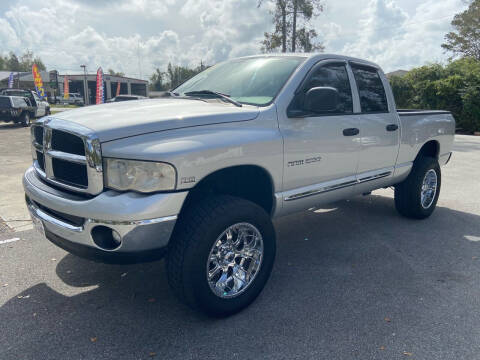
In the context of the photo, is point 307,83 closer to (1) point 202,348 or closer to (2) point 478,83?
(1) point 202,348

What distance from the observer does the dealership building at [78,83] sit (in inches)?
2468

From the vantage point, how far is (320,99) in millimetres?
3111

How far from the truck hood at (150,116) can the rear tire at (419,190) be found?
2827 mm

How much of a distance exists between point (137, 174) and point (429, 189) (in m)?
4.26

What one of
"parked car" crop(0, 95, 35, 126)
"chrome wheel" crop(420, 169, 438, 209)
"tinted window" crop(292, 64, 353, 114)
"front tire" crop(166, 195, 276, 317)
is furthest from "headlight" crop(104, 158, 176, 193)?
"parked car" crop(0, 95, 35, 126)

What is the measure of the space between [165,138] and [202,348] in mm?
1362

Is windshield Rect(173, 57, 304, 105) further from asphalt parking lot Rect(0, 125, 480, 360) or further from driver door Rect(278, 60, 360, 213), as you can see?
asphalt parking lot Rect(0, 125, 480, 360)

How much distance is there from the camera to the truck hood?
2492 millimetres

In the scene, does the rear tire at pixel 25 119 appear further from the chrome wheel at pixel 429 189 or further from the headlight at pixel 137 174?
the headlight at pixel 137 174

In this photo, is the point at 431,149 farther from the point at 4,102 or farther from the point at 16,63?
the point at 16,63

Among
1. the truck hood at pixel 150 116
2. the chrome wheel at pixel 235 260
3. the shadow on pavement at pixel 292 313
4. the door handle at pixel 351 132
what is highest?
the truck hood at pixel 150 116

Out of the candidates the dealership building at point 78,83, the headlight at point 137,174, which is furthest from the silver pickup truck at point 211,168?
the dealership building at point 78,83

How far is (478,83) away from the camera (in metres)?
17.3

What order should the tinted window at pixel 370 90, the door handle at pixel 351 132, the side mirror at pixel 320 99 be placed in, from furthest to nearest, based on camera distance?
the tinted window at pixel 370 90, the door handle at pixel 351 132, the side mirror at pixel 320 99
